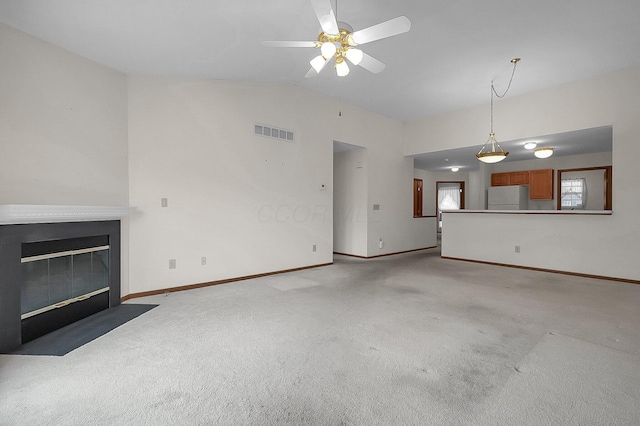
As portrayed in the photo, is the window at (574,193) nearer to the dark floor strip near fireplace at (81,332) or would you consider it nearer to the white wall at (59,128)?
the dark floor strip near fireplace at (81,332)

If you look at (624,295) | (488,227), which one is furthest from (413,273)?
(624,295)

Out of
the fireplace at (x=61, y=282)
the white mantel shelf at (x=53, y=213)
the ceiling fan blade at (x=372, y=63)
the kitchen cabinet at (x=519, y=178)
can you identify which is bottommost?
the fireplace at (x=61, y=282)

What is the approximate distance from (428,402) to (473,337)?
1.09 m

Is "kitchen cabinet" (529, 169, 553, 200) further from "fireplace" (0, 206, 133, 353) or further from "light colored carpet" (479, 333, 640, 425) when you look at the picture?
"fireplace" (0, 206, 133, 353)

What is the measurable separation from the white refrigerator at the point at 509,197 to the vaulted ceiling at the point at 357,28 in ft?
11.8

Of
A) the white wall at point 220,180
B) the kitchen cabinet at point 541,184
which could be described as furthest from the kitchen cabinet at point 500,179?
the white wall at point 220,180

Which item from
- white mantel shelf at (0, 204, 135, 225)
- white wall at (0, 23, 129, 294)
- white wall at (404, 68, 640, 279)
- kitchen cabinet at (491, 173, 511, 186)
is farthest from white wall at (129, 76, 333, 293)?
kitchen cabinet at (491, 173, 511, 186)

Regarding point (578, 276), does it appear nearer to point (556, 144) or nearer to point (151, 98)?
point (556, 144)

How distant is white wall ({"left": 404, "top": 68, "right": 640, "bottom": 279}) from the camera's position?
4426 millimetres

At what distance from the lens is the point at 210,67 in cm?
378

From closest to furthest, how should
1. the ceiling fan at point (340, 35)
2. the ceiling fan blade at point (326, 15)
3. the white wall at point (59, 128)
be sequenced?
the ceiling fan blade at point (326, 15) < the ceiling fan at point (340, 35) < the white wall at point (59, 128)

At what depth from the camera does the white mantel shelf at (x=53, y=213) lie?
2.21 meters

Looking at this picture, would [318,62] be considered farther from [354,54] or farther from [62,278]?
[62,278]

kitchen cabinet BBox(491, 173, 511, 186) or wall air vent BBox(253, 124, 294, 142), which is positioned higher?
wall air vent BBox(253, 124, 294, 142)
